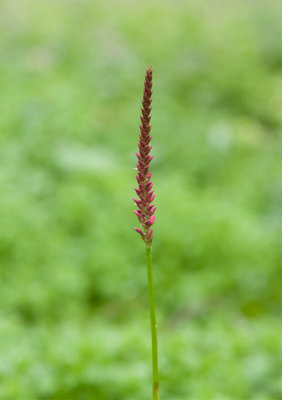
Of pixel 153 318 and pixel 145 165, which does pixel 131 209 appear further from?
pixel 145 165

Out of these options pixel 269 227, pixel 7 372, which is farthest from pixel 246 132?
pixel 7 372

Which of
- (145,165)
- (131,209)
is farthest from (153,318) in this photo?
(131,209)

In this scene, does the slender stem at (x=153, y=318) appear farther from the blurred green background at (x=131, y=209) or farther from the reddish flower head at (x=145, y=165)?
the blurred green background at (x=131, y=209)

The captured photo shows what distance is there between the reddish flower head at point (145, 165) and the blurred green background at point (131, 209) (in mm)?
1888

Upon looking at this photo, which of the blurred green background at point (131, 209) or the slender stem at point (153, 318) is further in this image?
the blurred green background at point (131, 209)

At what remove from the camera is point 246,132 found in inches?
372

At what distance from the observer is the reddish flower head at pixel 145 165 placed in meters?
1.52

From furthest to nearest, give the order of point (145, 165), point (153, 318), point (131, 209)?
1. point (131, 209)
2. point (153, 318)
3. point (145, 165)

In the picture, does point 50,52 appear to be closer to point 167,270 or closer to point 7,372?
point 167,270

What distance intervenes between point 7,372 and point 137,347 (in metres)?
0.93

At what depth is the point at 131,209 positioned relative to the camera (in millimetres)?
6469

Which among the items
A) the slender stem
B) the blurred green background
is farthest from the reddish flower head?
the blurred green background

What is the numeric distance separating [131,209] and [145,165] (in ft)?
16.1

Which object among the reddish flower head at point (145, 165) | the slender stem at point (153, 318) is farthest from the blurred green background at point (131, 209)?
the reddish flower head at point (145, 165)
